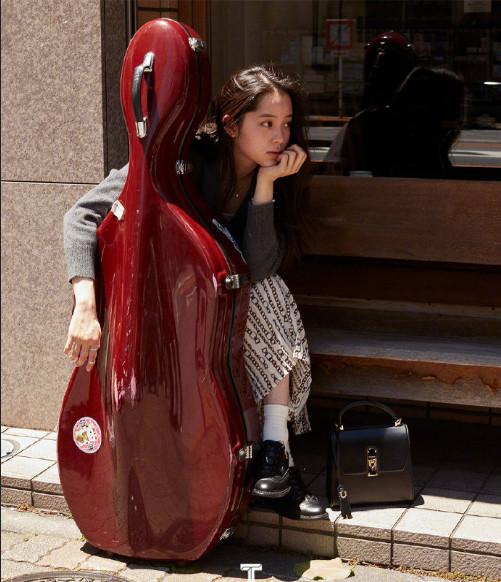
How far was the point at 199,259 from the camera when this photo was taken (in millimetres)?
3189

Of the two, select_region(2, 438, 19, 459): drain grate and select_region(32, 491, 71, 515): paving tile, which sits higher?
select_region(2, 438, 19, 459): drain grate

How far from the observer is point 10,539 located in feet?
12.2

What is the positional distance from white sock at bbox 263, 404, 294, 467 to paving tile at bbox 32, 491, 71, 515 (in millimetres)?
938

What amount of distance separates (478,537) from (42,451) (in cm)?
189

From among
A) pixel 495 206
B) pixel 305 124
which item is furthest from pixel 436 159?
pixel 305 124

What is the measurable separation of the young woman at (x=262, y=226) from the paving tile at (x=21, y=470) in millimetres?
824

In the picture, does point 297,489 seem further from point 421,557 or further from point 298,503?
point 421,557

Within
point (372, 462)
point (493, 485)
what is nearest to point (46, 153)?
point (372, 462)

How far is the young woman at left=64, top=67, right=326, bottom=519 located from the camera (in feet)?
11.1

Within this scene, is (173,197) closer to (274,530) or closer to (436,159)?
(274,530)

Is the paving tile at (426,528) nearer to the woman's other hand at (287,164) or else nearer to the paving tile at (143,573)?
the paving tile at (143,573)

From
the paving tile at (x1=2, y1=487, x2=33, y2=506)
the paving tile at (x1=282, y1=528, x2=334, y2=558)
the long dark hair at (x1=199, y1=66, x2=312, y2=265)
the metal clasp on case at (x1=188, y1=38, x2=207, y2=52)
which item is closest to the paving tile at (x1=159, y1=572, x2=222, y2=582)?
the paving tile at (x1=282, y1=528, x2=334, y2=558)

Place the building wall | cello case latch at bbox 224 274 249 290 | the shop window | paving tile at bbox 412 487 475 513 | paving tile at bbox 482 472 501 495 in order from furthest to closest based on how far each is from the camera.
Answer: the shop window, the building wall, paving tile at bbox 482 472 501 495, paving tile at bbox 412 487 475 513, cello case latch at bbox 224 274 249 290

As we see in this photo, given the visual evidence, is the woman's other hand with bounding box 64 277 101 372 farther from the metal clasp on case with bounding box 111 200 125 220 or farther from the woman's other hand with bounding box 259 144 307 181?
the woman's other hand with bounding box 259 144 307 181
